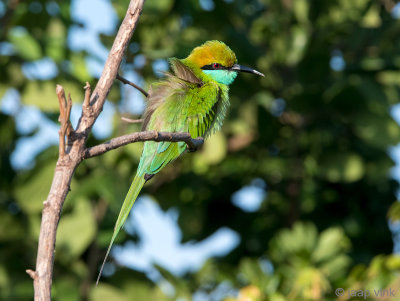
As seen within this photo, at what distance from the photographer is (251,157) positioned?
4.20 m

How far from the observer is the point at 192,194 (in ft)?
13.5

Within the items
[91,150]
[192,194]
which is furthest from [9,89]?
[91,150]

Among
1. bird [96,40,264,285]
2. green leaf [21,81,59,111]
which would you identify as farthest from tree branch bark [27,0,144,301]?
green leaf [21,81,59,111]

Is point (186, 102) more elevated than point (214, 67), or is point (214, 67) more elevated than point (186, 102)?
point (214, 67)

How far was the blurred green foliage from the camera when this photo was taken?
139 inches

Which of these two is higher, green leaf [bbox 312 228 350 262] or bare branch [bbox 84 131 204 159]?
green leaf [bbox 312 228 350 262]

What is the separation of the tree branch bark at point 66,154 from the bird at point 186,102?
75 centimetres

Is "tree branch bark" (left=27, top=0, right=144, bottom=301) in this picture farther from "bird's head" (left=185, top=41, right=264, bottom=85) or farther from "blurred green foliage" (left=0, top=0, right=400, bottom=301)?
"blurred green foliage" (left=0, top=0, right=400, bottom=301)

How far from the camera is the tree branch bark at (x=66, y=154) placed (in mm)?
1300

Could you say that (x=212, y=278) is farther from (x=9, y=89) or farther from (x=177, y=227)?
(x=9, y=89)

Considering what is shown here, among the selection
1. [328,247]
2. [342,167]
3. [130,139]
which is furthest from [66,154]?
[342,167]

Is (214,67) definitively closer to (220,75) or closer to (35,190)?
(220,75)

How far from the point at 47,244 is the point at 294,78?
9.57 ft

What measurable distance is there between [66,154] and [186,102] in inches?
44.2
